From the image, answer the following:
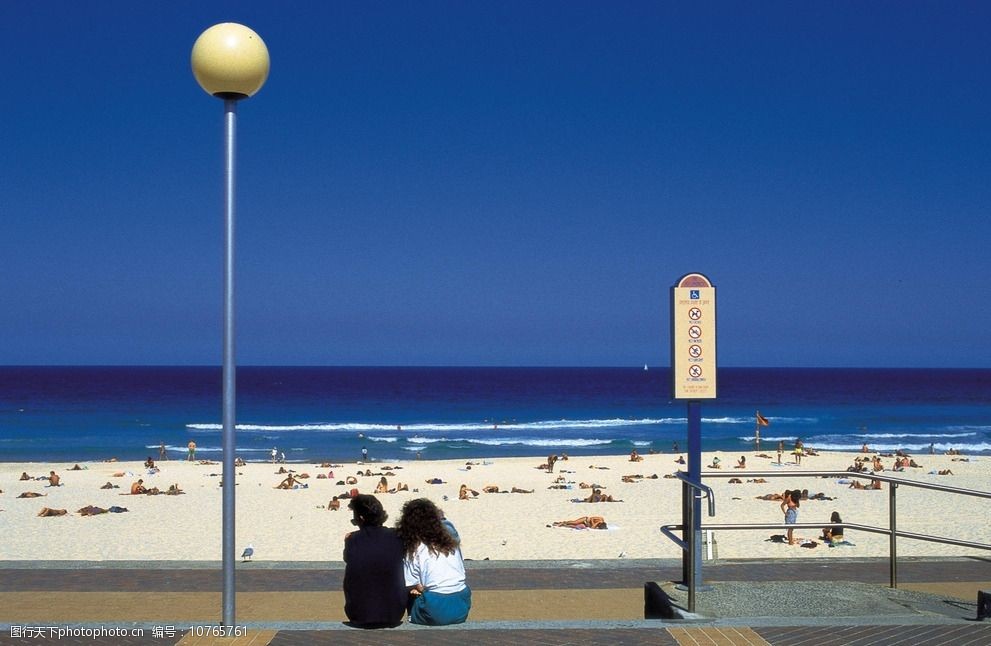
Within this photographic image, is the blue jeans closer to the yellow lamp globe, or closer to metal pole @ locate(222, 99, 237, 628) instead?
metal pole @ locate(222, 99, 237, 628)

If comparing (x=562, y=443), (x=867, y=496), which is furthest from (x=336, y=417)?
(x=867, y=496)

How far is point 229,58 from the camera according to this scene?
222 inches

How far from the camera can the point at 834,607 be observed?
21.3 ft

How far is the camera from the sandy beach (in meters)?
12.7

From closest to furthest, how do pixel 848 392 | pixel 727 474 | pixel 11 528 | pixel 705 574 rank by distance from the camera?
pixel 727 474, pixel 705 574, pixel 11 528, pixel 848 392

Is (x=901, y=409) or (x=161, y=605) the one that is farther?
(x=901, y=409)

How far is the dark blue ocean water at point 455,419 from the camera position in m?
44.1

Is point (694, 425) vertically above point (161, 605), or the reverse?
point (694, 425)

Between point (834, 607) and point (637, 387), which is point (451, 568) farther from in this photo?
point (637, 387)

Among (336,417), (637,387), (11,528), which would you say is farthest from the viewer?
(637,387)

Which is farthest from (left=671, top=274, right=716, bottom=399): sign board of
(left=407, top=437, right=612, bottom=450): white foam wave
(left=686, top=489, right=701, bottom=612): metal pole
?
(left=407, top=437, right=612, bottom=450): white foam wave

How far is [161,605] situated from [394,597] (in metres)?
2.98

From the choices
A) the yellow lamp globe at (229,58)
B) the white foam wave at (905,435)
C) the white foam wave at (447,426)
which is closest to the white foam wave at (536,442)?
the white foam wave at (447,426)

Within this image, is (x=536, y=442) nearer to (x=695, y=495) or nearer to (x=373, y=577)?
(x=695, y=495)
